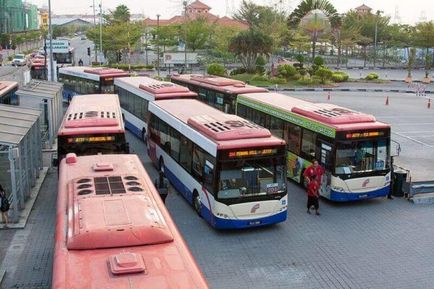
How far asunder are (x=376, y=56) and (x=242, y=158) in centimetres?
6828

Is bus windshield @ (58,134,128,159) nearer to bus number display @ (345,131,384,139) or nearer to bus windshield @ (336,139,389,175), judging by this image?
bus windshield @ (336,139,389,175)

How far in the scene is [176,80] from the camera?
31.1m

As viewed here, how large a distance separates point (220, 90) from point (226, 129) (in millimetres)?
11713

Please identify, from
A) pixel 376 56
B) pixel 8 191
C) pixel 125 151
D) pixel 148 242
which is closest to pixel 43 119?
pixel 8 191

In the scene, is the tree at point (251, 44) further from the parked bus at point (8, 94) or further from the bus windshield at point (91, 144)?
the bus windshield at point (91, 144)

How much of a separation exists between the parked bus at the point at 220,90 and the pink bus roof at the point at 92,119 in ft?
23.2

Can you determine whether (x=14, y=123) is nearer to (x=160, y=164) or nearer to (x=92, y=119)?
(x=92, y=119)

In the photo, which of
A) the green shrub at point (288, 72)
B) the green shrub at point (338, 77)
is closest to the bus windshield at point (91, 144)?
the green shrub at point (288, 72)

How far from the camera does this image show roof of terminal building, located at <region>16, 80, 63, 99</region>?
20.9 meters

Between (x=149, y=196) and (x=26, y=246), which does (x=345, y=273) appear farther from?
(x=26, y=246)

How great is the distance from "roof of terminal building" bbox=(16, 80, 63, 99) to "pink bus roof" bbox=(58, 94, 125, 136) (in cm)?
391

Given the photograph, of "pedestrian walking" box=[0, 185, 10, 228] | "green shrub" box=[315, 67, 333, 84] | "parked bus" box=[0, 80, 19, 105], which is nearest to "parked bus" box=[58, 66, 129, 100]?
"parked bus" box=[0, 80, 19, 105]

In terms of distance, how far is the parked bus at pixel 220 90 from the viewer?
23655 mm

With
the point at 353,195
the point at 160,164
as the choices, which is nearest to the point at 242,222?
the point at 353,195
